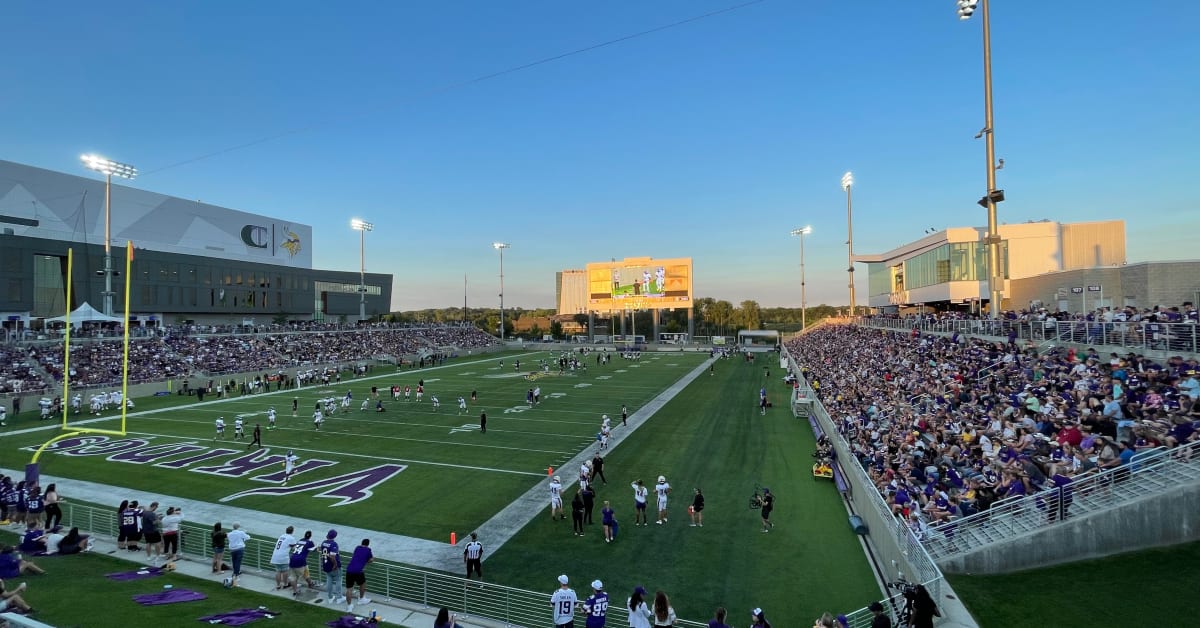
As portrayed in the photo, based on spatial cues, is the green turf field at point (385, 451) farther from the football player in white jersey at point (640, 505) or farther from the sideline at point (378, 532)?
the football player in white jersey at point (640, 505)

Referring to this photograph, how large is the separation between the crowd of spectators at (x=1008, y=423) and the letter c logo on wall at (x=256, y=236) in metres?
81.0

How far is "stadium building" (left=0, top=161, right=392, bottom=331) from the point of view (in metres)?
51.9

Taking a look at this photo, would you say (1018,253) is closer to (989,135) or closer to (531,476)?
(989,135)

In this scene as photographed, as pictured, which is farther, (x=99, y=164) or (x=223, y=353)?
(x=223, y=353)

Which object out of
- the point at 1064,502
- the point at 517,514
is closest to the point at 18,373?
the point at 517,514

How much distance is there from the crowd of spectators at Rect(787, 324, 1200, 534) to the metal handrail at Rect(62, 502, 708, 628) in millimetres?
7066

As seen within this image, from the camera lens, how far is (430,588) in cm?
1084

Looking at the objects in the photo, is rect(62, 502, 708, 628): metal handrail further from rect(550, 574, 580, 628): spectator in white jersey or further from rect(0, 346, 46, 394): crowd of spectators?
rect(0, 346, 46, 394): crowd of spectators

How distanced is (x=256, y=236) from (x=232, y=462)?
68.8 meters

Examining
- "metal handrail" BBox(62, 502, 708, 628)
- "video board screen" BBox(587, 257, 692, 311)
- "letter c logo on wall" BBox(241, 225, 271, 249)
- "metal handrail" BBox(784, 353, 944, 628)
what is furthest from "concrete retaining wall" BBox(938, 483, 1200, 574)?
"letter c logo on wall" BBox(241, 225, 271, 249)

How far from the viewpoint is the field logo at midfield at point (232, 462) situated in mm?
17594

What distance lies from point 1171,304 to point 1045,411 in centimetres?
1678

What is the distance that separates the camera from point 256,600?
9977mm

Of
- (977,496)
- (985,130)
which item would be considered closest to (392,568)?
(977,496)
